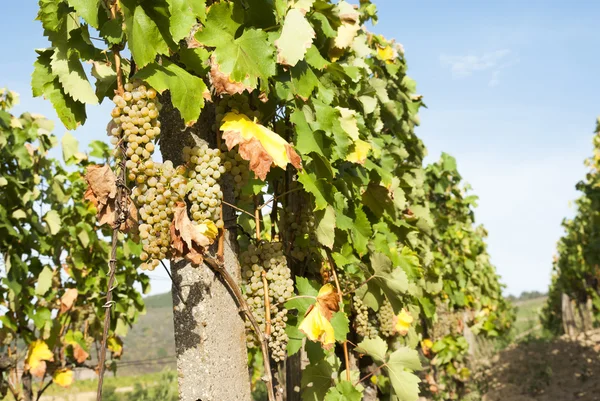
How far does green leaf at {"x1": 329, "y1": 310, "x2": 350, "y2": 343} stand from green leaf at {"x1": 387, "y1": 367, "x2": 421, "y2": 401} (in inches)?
20.2

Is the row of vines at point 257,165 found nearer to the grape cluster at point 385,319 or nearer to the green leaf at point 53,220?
the grape cluster at point 385,319

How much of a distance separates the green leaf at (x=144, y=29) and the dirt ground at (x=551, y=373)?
12.2m

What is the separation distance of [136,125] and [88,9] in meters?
0.37

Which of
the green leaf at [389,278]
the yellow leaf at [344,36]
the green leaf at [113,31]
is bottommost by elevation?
the green leaf at [389,278]

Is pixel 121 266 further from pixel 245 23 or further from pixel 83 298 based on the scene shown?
pixel 245 23

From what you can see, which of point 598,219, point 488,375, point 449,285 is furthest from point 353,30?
point 488,375

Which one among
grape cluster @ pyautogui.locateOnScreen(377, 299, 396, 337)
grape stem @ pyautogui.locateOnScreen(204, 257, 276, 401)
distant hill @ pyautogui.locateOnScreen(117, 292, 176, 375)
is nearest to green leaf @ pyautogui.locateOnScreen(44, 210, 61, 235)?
grape cluster @ pyautogui.locateOnScreen(377, 299, 396, 337)

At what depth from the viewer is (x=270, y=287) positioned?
2.20 m

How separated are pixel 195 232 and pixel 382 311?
2.37 m

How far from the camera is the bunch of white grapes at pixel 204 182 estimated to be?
1.82 metres

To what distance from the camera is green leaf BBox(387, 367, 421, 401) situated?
2.76 meters

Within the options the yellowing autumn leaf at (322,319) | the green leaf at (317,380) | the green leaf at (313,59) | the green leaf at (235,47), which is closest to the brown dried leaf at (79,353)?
the green leaf at (317,380)

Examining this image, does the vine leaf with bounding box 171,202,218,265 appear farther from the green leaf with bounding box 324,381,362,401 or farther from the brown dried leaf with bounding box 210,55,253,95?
the green leaf with bounding box 324,381,362,401

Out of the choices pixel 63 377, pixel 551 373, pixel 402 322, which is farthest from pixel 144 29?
pixel 551 373
